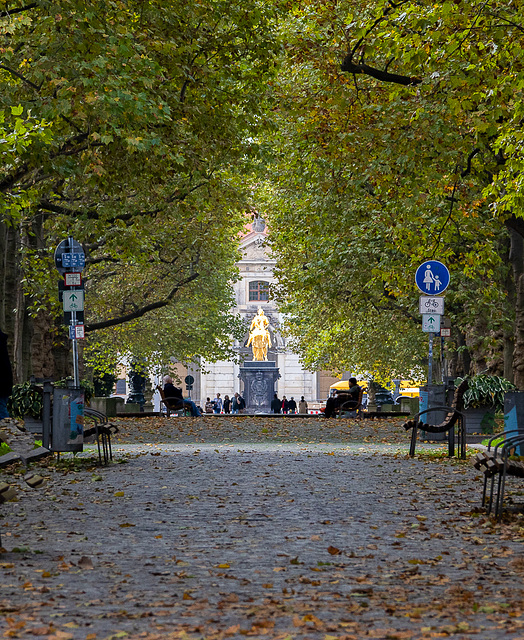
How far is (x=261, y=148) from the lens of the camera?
877 inches

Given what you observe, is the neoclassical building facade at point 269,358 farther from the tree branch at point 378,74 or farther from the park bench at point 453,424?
the park bench at point 453,424

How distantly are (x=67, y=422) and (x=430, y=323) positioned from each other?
608 cm

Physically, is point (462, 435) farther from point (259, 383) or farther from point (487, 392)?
point (259, 383)

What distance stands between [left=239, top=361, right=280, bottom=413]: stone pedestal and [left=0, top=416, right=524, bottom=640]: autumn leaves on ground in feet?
141

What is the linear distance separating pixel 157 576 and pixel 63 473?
24.7ft

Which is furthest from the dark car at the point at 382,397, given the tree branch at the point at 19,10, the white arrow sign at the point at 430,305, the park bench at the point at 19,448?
the tree branch at the point at 19,10

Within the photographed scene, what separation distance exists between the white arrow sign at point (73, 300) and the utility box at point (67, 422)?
7.10ft

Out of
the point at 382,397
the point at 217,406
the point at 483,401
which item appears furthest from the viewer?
the point at 217,406

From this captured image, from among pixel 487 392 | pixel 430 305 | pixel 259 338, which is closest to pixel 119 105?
pixel 430 305

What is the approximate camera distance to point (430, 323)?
17.7 m

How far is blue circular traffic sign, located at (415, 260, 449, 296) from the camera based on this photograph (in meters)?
17.5

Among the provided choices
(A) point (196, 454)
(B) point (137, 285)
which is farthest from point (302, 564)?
(B) point (137, 285)

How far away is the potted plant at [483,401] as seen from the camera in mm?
19578

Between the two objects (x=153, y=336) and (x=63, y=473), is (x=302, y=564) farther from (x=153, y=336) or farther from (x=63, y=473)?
(x=153, y=336)
